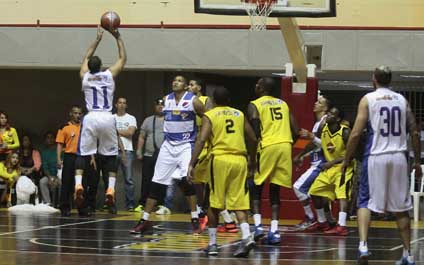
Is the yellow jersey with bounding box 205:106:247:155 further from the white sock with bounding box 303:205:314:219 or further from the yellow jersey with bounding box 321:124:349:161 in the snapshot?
the white sock with bounding box 303:205:314:219

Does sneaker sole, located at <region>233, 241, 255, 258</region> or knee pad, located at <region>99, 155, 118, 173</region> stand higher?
knee pad, located at <region>99, 155, 118, 173</region>

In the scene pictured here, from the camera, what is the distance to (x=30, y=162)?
21359 millimetres

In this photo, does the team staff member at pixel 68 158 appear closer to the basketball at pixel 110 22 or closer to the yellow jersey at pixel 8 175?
the yellow jersey at pixel 8 175

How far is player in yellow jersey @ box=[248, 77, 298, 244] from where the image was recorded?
526 inches

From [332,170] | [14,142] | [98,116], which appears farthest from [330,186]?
[14,142]

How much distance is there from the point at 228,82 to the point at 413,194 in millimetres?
7091

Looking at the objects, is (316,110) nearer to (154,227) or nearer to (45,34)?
(154,227)

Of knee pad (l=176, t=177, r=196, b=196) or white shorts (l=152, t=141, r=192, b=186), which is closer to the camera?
white shorts (l=152, t=141, r=192, b=186)

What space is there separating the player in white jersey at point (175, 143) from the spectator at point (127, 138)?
6462 millimetres

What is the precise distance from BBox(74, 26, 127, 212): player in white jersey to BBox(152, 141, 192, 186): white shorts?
1844mm

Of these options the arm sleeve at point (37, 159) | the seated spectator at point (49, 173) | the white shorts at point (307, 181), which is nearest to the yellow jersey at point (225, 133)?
the white shorts at point (307, 181)

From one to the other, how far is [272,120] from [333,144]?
2171 mm

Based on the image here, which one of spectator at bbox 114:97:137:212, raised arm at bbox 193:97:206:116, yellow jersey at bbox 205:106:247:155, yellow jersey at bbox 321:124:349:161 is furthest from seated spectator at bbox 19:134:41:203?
yellow jersey at bbox 205:106:247:155

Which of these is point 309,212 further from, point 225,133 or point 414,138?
point 414,138
